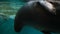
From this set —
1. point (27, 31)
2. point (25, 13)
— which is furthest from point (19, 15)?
point (27, 31)

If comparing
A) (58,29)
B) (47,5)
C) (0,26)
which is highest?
(0,26)

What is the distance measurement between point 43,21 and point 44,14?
1.3 inches

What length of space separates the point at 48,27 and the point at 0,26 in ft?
6.94

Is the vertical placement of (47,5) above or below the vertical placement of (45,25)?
above

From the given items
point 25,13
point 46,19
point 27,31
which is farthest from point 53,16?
point 27,31

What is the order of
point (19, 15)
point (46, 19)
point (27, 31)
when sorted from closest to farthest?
point (46, 19) → point (19, 15) → point (27, 31)

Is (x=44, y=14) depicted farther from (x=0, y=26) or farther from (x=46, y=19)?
(x=0, y=26)

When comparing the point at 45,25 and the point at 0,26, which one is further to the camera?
the point at 0,26

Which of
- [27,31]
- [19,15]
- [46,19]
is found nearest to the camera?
[46,19]

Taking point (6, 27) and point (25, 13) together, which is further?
point (6, 27)

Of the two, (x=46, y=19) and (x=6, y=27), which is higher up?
(x=6, y=27)

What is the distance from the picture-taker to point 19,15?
0.87 m

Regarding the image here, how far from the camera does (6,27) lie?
2838 mm

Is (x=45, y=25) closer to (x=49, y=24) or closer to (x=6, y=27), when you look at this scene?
(x=49, y=24)
